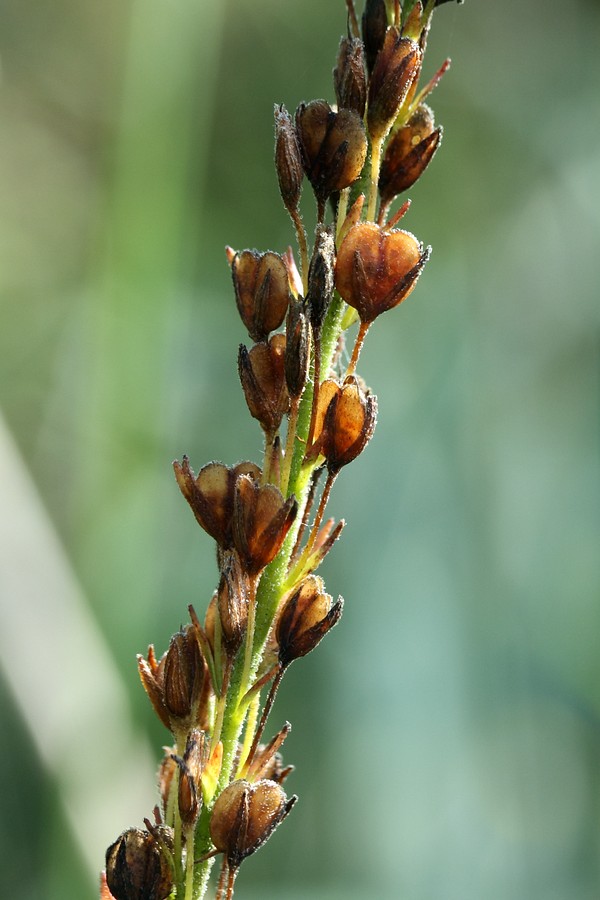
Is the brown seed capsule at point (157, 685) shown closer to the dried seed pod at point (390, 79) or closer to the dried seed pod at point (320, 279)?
the dried seed pod at point (320, 279)

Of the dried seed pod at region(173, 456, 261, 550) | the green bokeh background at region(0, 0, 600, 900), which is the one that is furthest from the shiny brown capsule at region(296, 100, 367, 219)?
the green bokeh background at region(0, 0, 600, 900)

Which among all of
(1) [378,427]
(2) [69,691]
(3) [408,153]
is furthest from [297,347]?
(1) [378,427]

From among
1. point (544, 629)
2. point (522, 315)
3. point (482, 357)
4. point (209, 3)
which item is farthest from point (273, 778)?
point (522, 315)

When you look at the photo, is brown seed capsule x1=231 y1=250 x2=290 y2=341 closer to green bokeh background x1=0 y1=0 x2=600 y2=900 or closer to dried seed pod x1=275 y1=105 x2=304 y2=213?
dried seed pod x1=275 y1=105 x2=304 y2=213

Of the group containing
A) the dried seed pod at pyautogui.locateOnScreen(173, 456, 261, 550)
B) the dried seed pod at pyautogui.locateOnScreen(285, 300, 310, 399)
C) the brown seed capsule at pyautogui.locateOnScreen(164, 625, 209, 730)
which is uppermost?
the dried seed pod at pyautogui.locateOnScreen(285, 300, 310, 399)

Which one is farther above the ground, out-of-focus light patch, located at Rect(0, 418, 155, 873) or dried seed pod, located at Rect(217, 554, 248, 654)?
out-of-focus light patch, located at Rect(0, 418, 155, 873)

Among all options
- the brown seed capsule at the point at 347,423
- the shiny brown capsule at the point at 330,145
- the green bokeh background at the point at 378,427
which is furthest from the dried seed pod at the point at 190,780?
the green bokeh background at the point at 378,427

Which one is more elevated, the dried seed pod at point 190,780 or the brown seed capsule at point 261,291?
the brown seed capsule at point 261,291
